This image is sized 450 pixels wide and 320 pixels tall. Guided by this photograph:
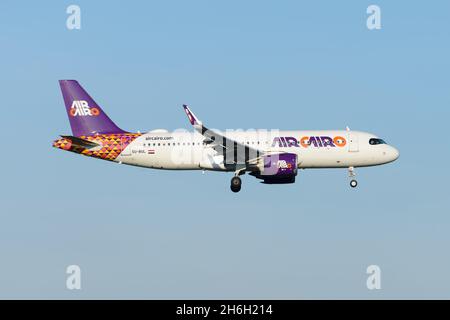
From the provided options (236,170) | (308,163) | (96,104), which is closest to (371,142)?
(308,163)

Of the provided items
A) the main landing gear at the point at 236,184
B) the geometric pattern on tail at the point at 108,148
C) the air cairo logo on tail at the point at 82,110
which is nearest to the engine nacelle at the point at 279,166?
the main landing gear at the point at 236,184

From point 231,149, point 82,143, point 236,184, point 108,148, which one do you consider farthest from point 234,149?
point 82,143

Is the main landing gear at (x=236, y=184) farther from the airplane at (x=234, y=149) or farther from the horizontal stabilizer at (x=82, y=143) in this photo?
the horizontal stabilizer at (x=82, y=143)

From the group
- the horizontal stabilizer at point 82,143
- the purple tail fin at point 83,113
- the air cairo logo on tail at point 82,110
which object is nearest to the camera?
the horizontal stabilizer at point 82,143

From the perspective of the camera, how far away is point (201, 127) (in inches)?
3004

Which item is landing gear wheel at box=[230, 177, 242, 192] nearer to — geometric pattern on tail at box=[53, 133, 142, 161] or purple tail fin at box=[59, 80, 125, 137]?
geometric pattern on tail at box=[53, 133, 142, 161]

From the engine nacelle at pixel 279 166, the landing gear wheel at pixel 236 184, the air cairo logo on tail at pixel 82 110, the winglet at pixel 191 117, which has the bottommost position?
the landing gear wheel at pixel 236 184

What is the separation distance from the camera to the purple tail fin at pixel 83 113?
278ft

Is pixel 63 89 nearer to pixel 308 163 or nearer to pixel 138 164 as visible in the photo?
pixel 138 164

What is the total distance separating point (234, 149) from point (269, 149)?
9.73 feet

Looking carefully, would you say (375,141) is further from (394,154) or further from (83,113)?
(83,113)

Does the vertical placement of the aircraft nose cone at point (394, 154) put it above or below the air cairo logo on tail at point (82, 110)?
below

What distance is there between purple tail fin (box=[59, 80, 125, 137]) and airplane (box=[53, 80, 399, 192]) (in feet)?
0.28

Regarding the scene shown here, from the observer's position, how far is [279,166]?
257ft
